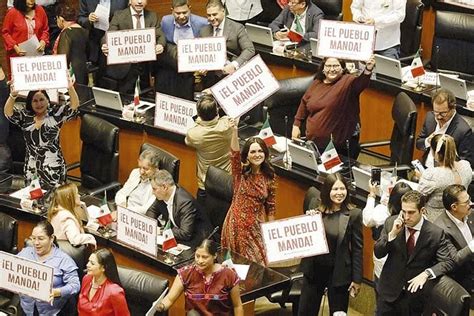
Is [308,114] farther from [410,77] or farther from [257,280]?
[257,280]

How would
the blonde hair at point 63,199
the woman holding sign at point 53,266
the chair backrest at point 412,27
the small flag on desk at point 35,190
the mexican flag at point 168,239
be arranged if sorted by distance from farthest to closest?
the chair backrest at point 412,27 → the small flag on desk at point 35,190 → the blonde hair at point 63,199 → the mexican flag at point 168,239 → the woman holding sign at point 53,266

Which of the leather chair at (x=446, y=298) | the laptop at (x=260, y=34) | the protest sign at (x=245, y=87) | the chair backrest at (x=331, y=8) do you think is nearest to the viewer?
the leather chair at (x=446, y=298)

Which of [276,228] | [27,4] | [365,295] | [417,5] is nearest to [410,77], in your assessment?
[417,5]

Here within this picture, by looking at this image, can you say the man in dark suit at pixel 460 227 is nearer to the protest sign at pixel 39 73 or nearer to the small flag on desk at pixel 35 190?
the small flag on desk at pixel 35 190

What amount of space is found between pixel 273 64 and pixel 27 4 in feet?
→ 8.22

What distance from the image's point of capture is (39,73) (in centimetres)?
956

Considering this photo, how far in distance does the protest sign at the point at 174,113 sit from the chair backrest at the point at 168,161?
551mm

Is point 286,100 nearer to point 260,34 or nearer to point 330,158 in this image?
point 260,34

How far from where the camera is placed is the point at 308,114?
9461mm

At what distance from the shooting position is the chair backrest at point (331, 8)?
37.9 ft

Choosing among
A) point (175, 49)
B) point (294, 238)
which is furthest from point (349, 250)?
point (175, 49)

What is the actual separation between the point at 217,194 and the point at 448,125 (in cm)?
181

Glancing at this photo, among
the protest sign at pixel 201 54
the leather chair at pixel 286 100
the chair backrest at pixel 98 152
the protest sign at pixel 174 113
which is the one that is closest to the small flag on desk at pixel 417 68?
the leather chair at pixel 286 100

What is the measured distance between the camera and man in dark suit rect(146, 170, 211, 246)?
8.46 metres
